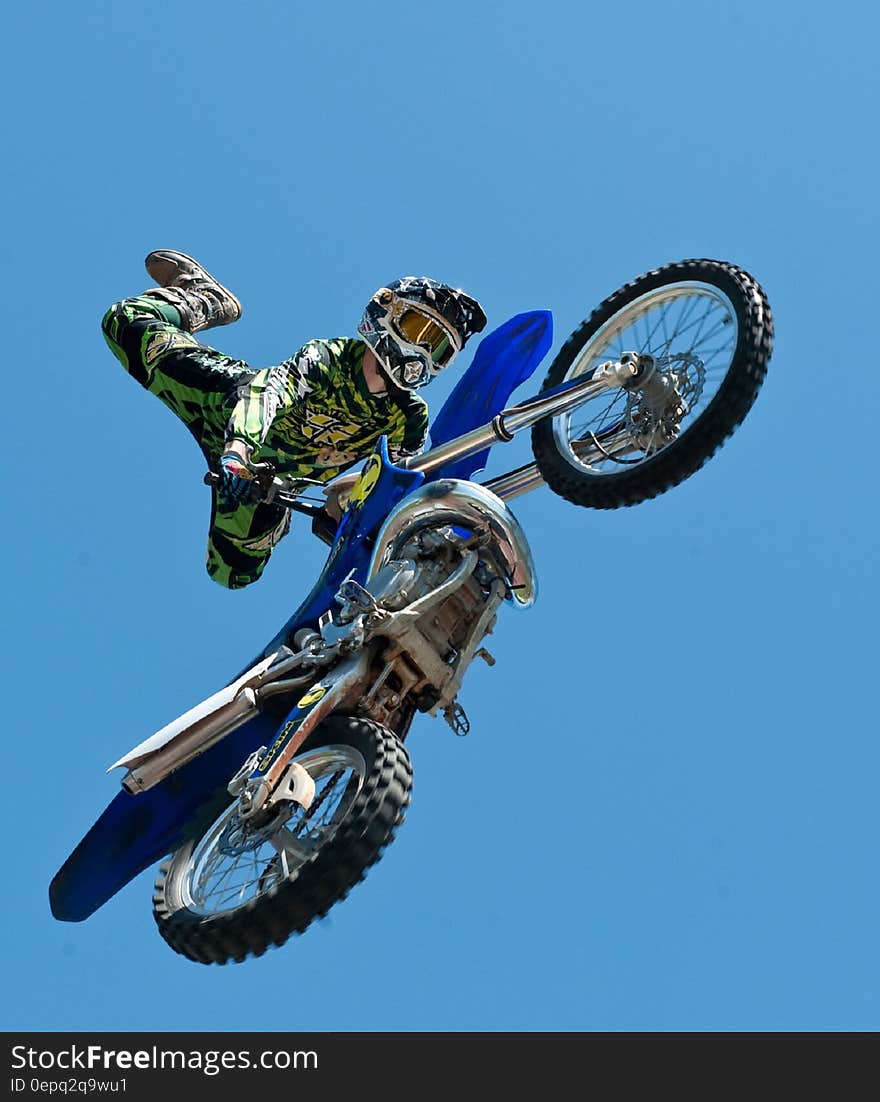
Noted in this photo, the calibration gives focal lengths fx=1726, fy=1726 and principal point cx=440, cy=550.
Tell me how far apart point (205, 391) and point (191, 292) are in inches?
63.8

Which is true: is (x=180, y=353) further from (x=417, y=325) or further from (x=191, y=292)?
(x=417, y=325)

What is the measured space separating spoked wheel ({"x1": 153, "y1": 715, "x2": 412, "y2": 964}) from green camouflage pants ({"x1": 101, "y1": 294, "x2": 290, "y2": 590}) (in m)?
2.88

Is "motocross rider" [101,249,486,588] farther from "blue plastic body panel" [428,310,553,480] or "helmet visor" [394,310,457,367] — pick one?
"blue plastic body panel" [428,310,553,480]

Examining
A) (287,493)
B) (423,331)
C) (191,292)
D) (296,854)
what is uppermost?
(191,292)

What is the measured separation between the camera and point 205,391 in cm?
1125

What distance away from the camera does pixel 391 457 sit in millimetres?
10727

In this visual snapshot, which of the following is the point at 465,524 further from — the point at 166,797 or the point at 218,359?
the point at 218,359

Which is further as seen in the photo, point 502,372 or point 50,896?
point 502,372

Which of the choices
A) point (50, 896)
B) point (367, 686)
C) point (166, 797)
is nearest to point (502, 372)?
point (367, 686)

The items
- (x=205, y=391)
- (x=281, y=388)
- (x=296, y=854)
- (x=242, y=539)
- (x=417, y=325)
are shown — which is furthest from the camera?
(x=242, y=539)

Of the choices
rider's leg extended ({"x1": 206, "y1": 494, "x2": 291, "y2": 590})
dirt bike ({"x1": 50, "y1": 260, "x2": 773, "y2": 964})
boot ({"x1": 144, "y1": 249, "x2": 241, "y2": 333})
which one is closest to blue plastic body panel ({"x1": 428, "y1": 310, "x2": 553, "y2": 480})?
dirt bike ({"x1": 50, "y1": 260, "x2": 773, "y2": 964})

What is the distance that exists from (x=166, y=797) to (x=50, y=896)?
41.9 inches

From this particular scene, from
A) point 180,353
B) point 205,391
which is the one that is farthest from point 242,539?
point 180,353

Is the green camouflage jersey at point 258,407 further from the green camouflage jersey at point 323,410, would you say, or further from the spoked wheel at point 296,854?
the spoked wheel at point 296,854
